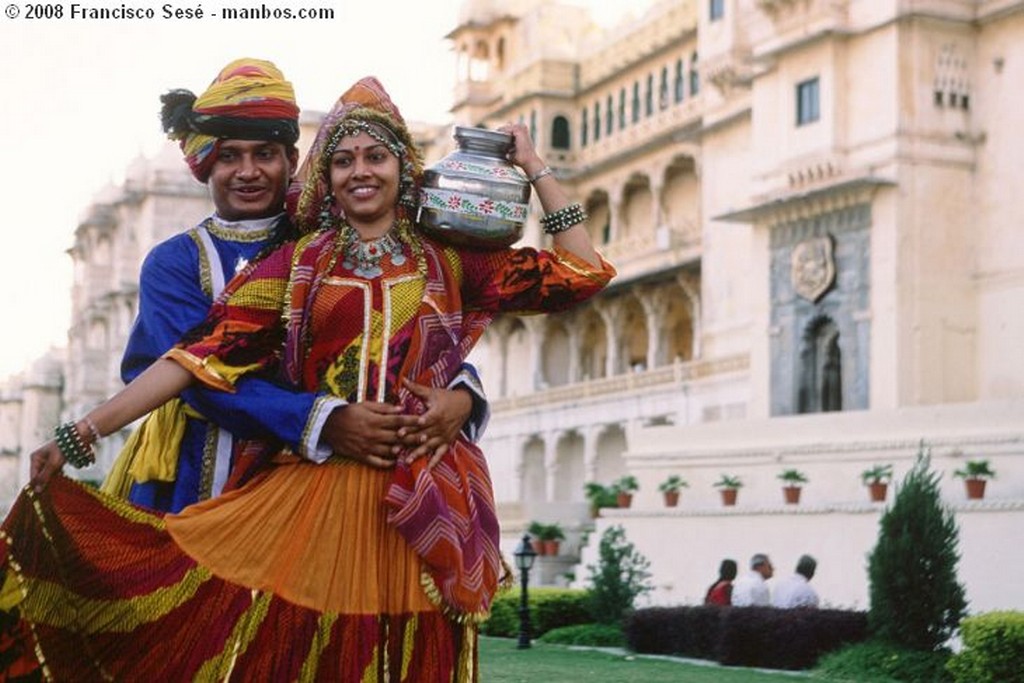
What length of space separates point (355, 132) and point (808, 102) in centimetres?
2432

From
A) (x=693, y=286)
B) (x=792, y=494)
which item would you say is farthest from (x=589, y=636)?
(x=693, y=286)

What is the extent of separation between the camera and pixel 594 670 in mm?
14016

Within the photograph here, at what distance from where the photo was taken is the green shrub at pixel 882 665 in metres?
13.6

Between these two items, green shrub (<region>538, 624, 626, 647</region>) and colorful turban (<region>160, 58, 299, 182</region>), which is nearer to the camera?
colorful turban (<region>160, 58, 299, 182</region>)

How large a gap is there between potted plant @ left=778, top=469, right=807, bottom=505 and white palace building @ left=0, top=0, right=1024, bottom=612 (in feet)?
1.19

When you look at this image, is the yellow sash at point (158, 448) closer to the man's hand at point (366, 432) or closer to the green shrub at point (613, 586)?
the man's hand at point (366, 432)

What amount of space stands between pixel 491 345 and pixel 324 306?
42.7 m

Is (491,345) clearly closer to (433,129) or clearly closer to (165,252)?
(433,129)

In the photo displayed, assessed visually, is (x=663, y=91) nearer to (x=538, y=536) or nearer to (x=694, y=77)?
(x=694, y=77)

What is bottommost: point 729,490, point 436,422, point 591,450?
point 436,422

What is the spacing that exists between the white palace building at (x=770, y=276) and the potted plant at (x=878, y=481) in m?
0.19

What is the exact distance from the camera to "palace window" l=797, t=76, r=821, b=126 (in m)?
28.4

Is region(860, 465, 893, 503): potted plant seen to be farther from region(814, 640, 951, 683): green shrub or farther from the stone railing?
the stone railing

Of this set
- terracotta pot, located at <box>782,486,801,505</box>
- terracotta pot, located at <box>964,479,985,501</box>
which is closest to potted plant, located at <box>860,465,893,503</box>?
terracotta pot, located at <box>782,486,801,505</box>
